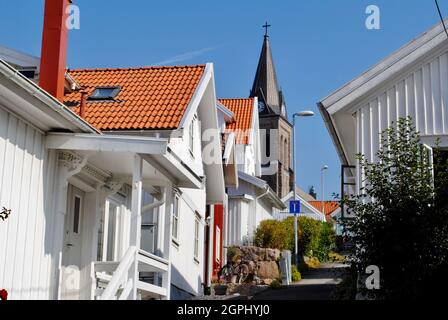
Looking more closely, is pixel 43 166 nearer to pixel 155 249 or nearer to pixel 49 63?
pixel 49 63

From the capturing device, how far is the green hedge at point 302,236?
3159 centimetres

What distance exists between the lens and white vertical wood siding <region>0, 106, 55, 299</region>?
993cm

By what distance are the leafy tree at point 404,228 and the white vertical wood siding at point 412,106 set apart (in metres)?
2.13

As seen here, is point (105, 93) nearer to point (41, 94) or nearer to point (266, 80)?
point (41, 94)

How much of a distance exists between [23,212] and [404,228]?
5679 mm

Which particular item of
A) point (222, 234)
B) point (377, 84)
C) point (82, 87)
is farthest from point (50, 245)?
point (222, 234)

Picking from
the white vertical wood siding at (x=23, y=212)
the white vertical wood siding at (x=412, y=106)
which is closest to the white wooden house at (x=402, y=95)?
the white vertical wood siding at (x=412, y=106)

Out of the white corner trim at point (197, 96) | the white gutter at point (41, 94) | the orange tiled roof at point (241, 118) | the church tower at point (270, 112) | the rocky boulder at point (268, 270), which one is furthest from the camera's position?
the church tower at point (270, 112)

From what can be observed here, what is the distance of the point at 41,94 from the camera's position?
9711 mm

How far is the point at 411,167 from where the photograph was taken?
1159 centimetres

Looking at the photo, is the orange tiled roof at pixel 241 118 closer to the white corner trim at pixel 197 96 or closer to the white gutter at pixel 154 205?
the white corner trim at pixel 197 96

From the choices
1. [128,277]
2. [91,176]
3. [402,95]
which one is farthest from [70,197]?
[402,95]

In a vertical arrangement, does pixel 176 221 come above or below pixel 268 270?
above
